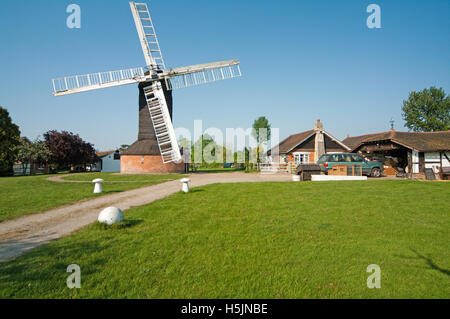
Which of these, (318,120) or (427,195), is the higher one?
(318,120)

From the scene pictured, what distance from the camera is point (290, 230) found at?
20.4 ft

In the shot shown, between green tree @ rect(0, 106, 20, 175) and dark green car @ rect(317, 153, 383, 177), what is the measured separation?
4480cm

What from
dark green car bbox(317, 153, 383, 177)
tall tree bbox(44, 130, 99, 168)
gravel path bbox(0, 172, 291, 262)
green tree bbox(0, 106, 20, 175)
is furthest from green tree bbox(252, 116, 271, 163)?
gravel path bbox(0, 172, 291, 262)

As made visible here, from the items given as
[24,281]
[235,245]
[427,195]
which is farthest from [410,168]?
[24,281]

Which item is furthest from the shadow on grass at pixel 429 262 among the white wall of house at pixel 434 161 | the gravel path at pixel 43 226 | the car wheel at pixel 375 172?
the white wall of house at pixel 434 161

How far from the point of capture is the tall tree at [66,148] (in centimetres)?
4103

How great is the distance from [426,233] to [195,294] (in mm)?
5675

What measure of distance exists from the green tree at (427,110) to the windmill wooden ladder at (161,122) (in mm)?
57098

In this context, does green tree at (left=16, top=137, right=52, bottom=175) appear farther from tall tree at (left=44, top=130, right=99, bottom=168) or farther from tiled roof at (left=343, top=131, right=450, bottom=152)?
tiled roof at (left=343, top=131, right=450, bottom=152)

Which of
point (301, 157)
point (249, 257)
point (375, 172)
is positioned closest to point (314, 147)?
point (301, 157)

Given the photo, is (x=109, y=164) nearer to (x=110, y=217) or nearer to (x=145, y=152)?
(x=145, y=152)

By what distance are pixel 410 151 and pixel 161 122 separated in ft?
Result: 78.1

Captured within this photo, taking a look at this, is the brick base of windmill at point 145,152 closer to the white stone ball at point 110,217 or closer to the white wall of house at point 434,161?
the white stone ball at point 110,217
